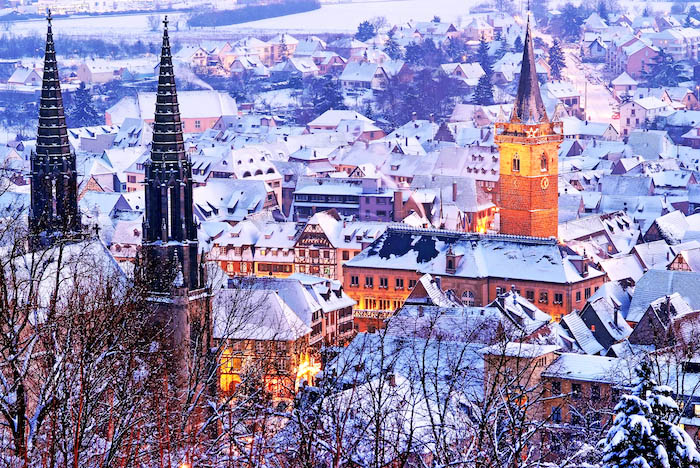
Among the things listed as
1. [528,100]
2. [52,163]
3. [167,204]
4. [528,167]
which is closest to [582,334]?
[167,204]

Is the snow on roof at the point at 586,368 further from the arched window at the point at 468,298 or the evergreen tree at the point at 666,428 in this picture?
the evergreen tree at the point at 666,428

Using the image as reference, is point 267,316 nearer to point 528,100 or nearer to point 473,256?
A: point 473,256

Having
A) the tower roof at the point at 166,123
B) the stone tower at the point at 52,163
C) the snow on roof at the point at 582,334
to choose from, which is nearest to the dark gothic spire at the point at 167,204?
the tower roof at the point at 166,123

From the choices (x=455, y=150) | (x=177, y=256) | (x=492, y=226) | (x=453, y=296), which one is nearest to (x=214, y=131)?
(x=455, y=150)

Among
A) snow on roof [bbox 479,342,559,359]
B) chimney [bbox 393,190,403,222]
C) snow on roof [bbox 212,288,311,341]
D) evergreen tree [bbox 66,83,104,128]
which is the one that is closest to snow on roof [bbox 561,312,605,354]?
snow on roof [bbox 479,342,559,359]

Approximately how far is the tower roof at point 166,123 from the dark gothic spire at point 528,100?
48.8 meters

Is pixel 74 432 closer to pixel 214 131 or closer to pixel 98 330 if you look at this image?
pixel 98 330

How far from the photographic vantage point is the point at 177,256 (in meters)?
61.3

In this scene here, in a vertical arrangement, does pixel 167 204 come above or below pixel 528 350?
above

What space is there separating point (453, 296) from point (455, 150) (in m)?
57.3

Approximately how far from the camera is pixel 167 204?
200ft

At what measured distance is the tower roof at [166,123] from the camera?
6112 centimetres

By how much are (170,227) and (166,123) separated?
13.0ft

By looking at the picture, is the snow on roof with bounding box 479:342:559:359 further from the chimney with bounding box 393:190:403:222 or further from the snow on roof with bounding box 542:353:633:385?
the chimney with bounding box 393:190:403:222
